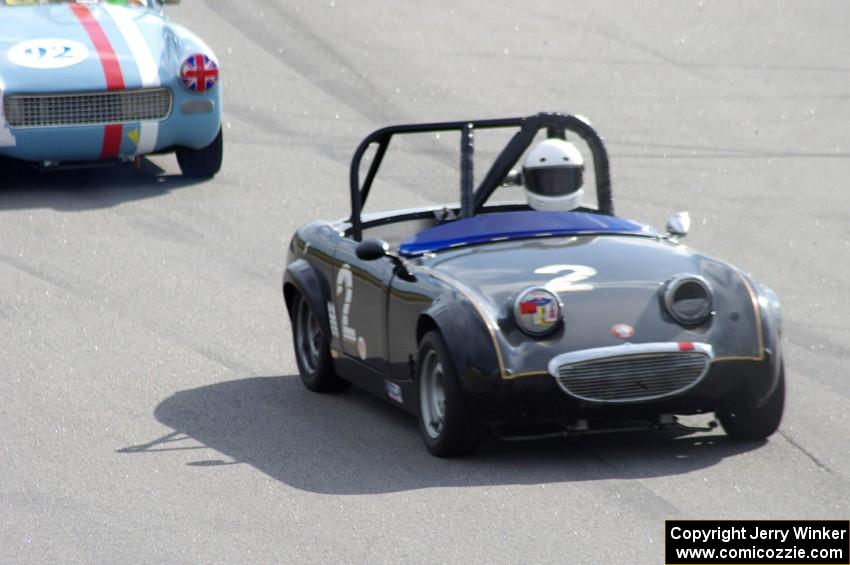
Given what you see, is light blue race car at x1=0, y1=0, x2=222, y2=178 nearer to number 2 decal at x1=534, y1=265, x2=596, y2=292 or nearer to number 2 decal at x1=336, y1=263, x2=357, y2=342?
number 2 decal at x1=336, y1=263, x2=357, y2=342

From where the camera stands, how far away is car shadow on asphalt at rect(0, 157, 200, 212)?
43.4 ft

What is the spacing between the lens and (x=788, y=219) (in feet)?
42.7

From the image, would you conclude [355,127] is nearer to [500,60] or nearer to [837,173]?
[500,60]

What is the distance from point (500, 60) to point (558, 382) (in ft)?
37.3

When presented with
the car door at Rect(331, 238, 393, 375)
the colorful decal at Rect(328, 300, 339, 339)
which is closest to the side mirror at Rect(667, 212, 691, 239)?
the car door at Rect(331, 238, 393, 375)

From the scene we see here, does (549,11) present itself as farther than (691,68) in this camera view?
Yes

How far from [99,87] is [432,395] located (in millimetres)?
6244

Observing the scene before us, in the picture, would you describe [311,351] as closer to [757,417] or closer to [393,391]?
[393,391]

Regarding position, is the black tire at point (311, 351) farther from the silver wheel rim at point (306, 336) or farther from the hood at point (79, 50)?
the hood at point (79, 50)

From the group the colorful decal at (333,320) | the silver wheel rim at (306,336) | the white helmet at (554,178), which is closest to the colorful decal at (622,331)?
the white helmet at (554,178)

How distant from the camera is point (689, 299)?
723 cm

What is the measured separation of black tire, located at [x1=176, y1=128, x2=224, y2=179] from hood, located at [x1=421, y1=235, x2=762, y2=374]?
6.51 metres

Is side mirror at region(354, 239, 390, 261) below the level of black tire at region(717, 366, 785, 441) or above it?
above

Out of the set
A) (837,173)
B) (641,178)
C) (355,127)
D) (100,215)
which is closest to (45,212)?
(100,215)
